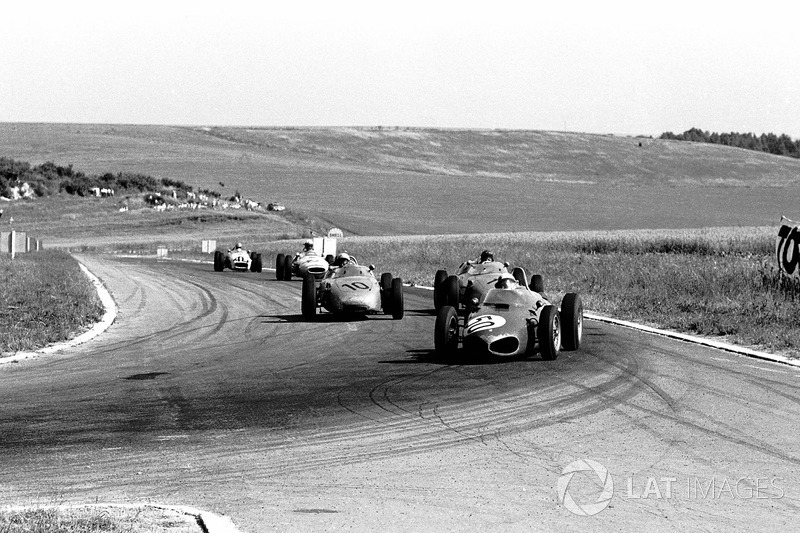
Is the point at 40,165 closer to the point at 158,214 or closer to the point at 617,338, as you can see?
the point at 158,214

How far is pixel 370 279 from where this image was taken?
77.8 ft

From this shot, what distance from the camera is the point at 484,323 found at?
51.6 feet

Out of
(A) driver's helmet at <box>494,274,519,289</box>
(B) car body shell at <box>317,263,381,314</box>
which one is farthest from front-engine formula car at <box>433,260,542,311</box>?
(A) driver's helmet at <box>494,274,519,289</box>

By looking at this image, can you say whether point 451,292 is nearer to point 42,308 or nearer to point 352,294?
point 352,294

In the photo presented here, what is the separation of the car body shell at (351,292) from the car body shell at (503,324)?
6586 millimetres

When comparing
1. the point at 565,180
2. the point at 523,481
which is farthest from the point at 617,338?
the point at 565,180

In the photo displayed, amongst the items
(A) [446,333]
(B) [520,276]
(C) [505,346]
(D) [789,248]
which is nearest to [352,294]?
(B) [520,276]

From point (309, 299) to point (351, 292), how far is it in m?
1.02

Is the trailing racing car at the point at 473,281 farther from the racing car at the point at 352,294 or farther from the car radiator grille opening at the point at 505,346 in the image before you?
the car radiator grille opening at the point at 505,346

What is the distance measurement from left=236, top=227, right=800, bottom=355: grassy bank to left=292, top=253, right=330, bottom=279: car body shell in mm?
3191

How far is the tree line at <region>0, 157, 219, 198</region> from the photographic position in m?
99.3

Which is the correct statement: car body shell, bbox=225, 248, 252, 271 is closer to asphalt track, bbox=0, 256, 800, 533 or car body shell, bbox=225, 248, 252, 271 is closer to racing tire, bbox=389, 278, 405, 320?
racing tire, bbox=389, 278, 405, 320

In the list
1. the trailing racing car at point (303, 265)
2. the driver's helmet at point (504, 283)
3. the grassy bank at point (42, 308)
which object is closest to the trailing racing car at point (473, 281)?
the driver's helmet at point (504, 283)

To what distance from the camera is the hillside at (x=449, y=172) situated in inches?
3856
